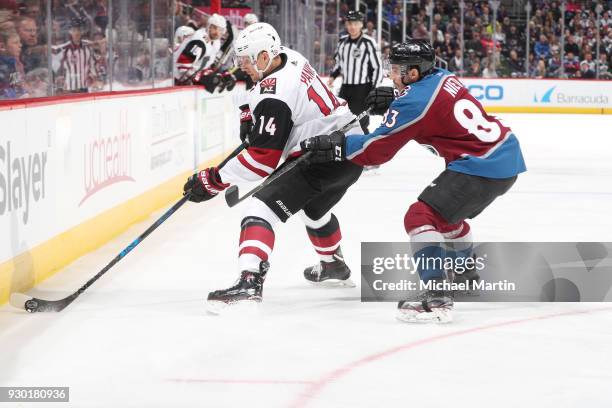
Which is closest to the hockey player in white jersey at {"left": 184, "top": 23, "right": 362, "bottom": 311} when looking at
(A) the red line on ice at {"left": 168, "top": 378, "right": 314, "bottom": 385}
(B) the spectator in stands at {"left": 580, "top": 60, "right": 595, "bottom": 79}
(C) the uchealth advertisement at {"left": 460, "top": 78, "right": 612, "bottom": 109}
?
(A) the red line on ice at {"left": 168, "top": 378, "right": 314, "bottom": 385}

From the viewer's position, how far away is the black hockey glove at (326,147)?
384 centimetres

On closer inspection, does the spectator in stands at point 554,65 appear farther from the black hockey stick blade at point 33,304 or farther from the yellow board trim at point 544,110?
the black hockey stick blade at point 33,304

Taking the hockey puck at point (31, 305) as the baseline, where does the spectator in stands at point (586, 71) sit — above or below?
above

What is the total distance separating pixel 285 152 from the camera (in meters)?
4.17

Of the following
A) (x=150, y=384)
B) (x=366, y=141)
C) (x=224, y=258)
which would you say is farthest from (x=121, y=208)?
(x=150, y=384)

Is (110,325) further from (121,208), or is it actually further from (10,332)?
(121,208)

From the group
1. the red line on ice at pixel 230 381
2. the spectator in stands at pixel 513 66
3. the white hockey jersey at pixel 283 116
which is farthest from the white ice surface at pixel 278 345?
the spectator in stands at pixel 513 66

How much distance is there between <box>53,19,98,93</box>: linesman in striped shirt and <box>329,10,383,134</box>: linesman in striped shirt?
375 centimetres

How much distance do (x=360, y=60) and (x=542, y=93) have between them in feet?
32.5

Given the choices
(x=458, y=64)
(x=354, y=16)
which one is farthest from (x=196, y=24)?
(x=458, y=64)

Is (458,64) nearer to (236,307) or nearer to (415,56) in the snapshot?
(415,56)

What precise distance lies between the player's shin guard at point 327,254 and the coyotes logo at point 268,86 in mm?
768

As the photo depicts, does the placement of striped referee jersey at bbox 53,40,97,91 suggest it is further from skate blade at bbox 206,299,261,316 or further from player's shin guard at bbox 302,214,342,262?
skate blade at bbox 206,299,261,316

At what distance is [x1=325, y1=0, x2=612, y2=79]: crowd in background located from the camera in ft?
61.6
